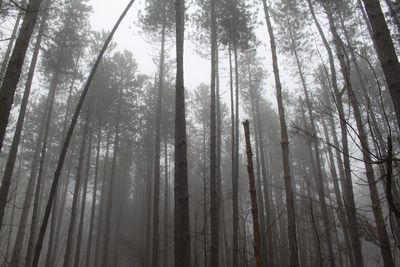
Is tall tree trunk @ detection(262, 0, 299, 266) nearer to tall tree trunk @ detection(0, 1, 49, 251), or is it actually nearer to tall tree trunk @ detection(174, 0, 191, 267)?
tall tree trunk @ detection(174, 0, 191, 267)

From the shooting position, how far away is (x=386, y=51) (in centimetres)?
288

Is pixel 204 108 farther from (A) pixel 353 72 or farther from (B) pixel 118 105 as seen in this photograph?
(A) pixel 353 72

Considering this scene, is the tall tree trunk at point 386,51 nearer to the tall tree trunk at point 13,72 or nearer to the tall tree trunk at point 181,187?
the tall tree trunk at point 181,187

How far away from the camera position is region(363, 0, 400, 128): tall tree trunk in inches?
105

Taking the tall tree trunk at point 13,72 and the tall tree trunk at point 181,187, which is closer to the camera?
the tall tree trunk at point 13,72

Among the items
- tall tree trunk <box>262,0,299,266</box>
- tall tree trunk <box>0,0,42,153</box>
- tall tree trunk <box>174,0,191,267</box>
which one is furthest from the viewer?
tall tree trunk <box>262,0,299,266</box>

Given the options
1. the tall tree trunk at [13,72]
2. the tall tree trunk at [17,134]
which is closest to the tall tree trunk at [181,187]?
the tall tree trunk at [13,72]

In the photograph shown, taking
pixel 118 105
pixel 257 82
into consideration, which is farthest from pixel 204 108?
pixel 118 105

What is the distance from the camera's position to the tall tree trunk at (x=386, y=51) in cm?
266

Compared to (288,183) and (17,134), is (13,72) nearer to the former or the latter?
(288,183)

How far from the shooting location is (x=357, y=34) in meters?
13.0

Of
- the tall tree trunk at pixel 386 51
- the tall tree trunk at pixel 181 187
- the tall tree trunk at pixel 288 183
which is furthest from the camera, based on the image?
the tall tree trunk at pixel 288 183

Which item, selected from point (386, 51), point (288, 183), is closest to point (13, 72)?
point (386, 51)

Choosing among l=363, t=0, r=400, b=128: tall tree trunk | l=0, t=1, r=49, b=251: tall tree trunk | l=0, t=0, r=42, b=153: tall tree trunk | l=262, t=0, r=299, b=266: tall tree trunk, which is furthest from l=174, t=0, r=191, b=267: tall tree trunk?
l=363, t=0, r=400, b=128: tall tree trunk
